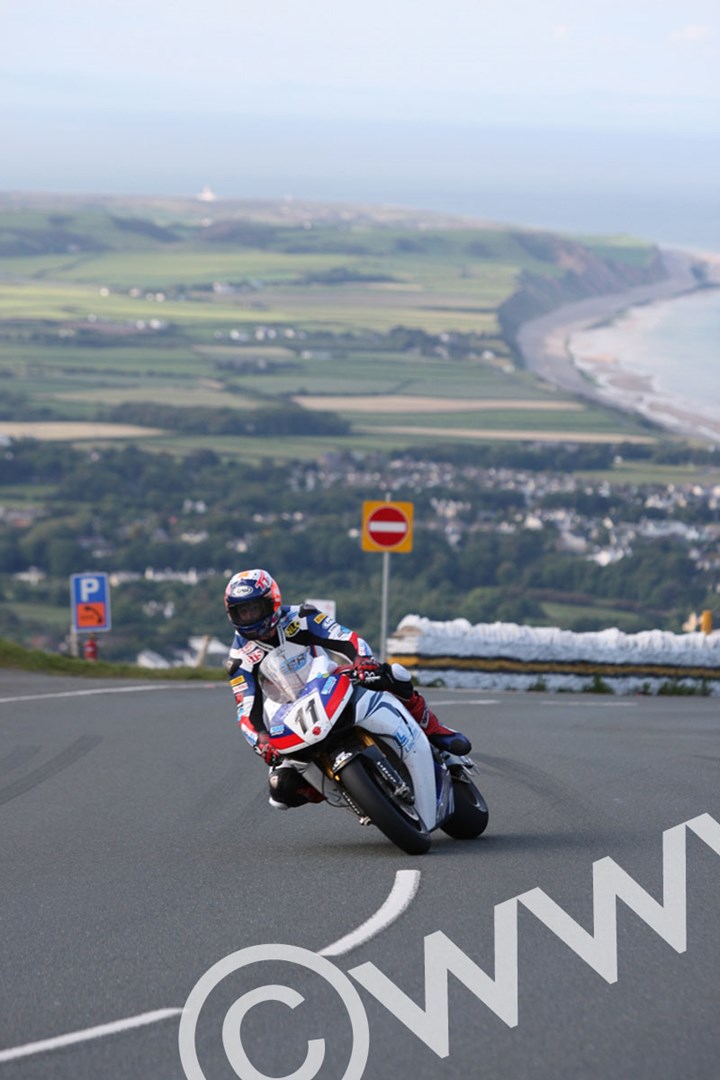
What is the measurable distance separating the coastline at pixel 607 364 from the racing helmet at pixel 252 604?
69.3 meters

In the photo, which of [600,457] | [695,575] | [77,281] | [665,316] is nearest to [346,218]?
[77,281]

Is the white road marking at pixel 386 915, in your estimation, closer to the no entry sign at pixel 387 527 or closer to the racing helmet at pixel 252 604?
the racing helmet at pixel 252 604

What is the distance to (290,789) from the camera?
28.3ft

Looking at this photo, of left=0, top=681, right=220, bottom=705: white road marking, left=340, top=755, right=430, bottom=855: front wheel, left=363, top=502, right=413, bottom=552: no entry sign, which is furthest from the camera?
left=363, top=502, right=413, bottom=552: no entry sign

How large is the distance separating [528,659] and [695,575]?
104 ft

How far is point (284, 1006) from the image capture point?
5812mm

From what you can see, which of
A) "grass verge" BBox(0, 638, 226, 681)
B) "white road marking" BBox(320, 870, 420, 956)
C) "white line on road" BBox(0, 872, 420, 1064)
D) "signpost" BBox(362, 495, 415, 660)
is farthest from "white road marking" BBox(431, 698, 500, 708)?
"white line on road" BBox(0, 872, 420, 1064)

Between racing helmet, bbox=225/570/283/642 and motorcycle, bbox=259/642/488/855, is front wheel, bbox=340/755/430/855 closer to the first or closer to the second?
motorcycle, bbox=259/642/488/855

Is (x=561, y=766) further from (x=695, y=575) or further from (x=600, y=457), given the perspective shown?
(x=600, y=457)

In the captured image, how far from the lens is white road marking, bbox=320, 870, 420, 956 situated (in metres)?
6.60

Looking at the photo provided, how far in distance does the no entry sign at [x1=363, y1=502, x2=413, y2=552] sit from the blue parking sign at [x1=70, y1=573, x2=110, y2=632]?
5111 millimetres

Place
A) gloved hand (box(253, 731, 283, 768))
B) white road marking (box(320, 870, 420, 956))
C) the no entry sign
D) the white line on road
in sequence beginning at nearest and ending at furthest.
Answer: the white line on road < white road marking (box(320, 870, 420, 956)) < gloved hand (box(253, 731, 283, 768)) < the no entry sign

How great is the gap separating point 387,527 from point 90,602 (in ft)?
18.7

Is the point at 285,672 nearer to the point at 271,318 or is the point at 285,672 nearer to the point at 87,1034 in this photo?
the point at 87,1034
